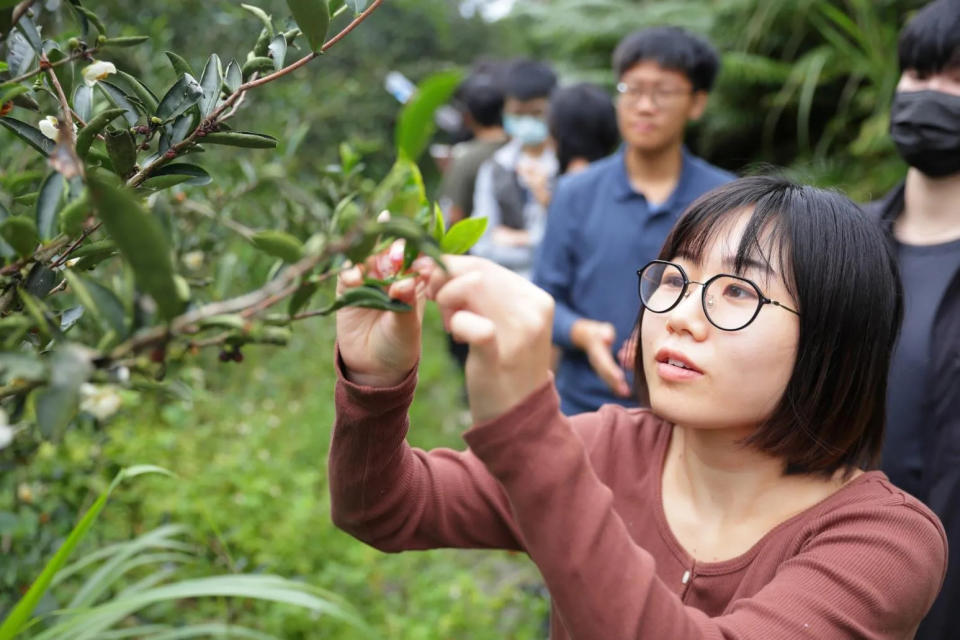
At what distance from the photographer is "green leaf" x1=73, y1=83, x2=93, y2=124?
40.1 inches

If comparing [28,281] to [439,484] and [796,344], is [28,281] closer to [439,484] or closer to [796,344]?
[439,484]

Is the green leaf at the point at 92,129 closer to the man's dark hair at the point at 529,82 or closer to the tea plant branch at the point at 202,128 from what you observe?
the tea plant branch at the point at 202,128

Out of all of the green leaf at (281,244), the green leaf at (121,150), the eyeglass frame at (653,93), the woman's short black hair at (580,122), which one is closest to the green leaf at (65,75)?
the green leaf at (121,150)

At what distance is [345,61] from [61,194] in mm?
9135

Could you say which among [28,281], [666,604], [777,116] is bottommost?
[777,116]

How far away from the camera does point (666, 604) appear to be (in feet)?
3.36

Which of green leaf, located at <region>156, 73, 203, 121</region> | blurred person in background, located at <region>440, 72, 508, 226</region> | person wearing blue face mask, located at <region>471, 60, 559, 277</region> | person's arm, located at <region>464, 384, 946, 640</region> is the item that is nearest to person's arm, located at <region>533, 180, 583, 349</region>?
person wearing blue face mask, located at <region>471, 60, 559, 277</region>

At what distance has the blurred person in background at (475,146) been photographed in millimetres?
4438

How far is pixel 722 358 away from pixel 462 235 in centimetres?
49

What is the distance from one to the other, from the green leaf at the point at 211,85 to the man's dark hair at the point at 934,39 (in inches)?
65.9

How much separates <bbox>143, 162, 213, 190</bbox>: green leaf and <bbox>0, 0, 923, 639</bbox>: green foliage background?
0.09 metres

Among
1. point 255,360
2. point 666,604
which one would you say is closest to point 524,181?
point 255,360

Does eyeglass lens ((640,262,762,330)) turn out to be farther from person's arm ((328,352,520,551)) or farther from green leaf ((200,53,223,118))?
green leaf ((200,53,223,118))

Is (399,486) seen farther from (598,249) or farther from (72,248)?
(598,249)
